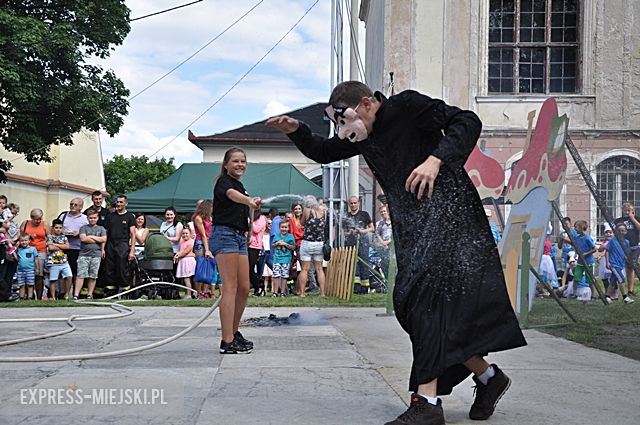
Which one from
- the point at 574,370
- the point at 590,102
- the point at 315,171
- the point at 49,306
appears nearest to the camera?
the point at 574,370

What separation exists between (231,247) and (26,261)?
8929mm

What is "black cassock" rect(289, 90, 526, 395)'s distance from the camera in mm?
4090

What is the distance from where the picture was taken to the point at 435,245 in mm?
4188

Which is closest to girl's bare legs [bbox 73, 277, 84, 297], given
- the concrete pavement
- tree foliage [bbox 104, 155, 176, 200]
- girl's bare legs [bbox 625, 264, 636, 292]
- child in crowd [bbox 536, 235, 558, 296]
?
the concrete pavement

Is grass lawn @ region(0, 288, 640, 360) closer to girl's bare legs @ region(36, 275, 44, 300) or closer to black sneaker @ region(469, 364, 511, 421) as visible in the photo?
girl's bare legs @ region(36, 275, 44, 300)

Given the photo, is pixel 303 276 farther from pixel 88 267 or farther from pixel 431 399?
pixel 431 399

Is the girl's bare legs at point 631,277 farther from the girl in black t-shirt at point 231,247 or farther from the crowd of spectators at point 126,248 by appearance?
the girl in black t-shirt at point 231,247

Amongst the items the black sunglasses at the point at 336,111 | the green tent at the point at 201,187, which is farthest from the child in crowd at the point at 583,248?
the green tent at the point at 201,187

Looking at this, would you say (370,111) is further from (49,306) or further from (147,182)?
(147,182)

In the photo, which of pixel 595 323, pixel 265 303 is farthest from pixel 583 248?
pixel 265 303

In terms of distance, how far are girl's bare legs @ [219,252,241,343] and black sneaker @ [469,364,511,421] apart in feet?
9.69

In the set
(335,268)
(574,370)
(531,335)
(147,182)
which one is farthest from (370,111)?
(147,182)

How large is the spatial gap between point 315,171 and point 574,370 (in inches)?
1487

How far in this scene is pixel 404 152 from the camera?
14.1ft
